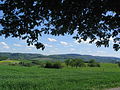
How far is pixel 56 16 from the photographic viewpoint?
624 centimetres

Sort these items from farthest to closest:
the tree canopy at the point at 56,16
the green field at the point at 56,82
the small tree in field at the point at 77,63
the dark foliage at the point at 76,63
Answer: the dark foliage at the point at 76,63 < the small tree in field at the point at 77,63 < the green field at the point at 56,82 < the tree canopy at the point at 56,16

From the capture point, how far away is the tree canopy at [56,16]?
5477 millimetres

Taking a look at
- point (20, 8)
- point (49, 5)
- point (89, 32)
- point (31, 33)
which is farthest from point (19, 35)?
point (89, 32)

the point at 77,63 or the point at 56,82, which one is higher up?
the point at 56,82

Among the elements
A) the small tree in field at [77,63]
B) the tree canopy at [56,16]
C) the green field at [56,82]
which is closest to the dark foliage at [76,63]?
the small tree in field at [77,63]

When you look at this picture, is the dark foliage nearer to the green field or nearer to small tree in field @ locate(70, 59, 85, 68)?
small tree in field @ locate(70, 59, 85, 68)

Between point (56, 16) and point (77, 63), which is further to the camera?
point (77, 63)

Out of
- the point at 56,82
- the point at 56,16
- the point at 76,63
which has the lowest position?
the point at 76,63

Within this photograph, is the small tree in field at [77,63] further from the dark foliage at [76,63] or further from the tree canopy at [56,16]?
the tree canopy at [56,16]

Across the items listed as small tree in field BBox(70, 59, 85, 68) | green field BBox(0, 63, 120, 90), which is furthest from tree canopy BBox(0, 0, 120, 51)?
small tree in field BBox(70, 59, 85, 68)

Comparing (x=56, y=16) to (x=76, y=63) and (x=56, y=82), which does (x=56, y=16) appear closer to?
(x=56, y=82)

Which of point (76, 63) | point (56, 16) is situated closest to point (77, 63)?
point (76, 63)

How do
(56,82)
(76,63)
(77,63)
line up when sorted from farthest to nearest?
(76,63) → (77,63) → (56,82)

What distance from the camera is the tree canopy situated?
5.48 m
